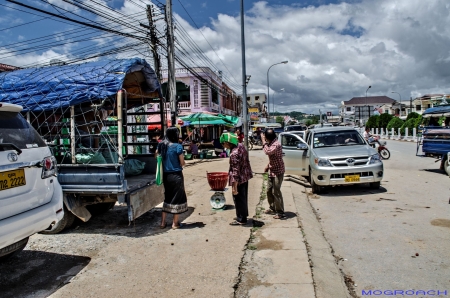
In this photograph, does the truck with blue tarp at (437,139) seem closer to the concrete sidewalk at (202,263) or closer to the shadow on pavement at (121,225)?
the concrete sidewalk at (202,263)

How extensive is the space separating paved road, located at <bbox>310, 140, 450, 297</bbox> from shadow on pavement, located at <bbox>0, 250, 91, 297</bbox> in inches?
125

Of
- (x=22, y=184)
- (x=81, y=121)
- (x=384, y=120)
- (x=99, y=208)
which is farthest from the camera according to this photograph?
(x=384, y=120)

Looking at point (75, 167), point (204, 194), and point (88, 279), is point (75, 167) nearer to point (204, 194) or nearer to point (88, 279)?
point (88, 279)

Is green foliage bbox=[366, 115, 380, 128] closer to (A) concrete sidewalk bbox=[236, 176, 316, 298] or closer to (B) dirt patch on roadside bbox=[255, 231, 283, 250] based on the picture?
(A) concrete sidewalk bbox=[236, 176, 316, 298]

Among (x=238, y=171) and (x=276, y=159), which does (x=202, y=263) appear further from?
(x=276, y=159)

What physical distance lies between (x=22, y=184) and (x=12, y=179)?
0.47 ft

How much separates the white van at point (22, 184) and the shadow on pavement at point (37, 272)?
471 mm

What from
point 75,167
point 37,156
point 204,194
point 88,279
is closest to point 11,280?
point 88,279

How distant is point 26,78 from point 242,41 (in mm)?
10789

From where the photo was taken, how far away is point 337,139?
9.59 meters

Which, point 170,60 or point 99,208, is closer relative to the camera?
point 99,208

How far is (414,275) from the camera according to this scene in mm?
3896

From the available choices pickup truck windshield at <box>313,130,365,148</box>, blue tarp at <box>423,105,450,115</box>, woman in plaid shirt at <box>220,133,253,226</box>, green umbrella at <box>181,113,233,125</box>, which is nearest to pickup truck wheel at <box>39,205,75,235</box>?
woman in plaid shirt at <box>220,133,253,226</box>

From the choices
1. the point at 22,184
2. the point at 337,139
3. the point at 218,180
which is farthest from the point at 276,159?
the point at 337,139
